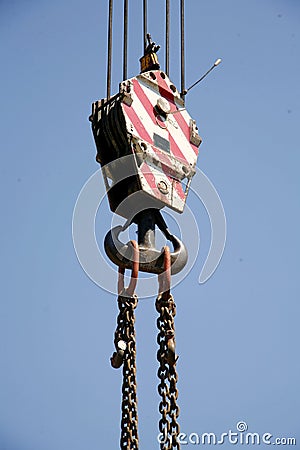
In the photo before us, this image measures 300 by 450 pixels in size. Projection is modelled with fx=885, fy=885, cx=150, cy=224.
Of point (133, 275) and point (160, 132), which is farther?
point (160, 132)

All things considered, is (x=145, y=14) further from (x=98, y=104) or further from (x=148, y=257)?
(x=148, y=257)

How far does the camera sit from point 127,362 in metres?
5.02

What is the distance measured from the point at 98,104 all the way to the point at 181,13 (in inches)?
44.3

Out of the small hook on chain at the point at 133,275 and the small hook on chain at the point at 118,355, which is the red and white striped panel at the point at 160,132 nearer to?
the small hook on chain at the point at 133,275

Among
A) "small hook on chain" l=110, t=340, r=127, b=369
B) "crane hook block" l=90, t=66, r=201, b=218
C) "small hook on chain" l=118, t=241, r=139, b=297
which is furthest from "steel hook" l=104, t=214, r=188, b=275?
"small hook on chain" l=110, t=340, r=127, b=369

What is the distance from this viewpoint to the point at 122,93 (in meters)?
5.50

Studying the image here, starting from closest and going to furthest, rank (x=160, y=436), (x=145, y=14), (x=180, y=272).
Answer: (x=160, y=436)
(x=180, y=272)
(x=145, y=14)

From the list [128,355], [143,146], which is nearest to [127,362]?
[128,355]

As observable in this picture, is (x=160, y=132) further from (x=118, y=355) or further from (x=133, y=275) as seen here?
(x=118, y=355)

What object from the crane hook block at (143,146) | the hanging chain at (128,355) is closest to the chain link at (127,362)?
the hanging chain at (128,355)

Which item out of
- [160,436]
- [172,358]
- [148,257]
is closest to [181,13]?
[148,257]

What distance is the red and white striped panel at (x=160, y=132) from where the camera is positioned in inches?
212

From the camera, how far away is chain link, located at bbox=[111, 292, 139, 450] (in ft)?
16.3

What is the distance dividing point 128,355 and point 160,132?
4.85ft
